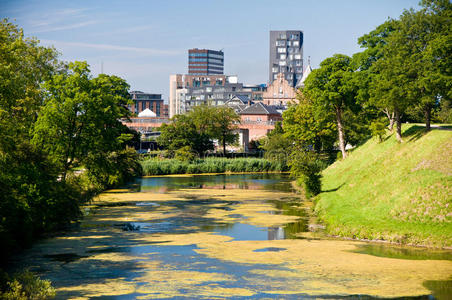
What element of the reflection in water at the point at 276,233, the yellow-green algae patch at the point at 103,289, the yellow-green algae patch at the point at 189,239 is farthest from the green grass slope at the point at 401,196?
the yellow-green algae patch at the point at 103,289

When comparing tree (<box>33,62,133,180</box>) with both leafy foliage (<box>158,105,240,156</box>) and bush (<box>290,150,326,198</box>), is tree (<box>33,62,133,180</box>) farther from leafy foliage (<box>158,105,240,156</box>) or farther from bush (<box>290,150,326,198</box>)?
leafy foliage (<box>158,105,240,156</box>)

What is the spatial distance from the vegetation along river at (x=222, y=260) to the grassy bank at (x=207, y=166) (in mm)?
50829

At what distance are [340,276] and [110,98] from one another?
108ft

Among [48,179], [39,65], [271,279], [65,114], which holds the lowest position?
[271,279]

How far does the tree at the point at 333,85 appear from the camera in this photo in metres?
74.8

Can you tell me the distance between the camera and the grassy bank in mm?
105125

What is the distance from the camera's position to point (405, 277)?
30.4 meters

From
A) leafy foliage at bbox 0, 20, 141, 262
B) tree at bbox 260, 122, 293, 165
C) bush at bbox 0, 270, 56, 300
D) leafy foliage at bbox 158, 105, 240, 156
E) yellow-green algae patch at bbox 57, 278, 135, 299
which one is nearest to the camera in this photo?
bush at bbox 0, 270, 56, 300

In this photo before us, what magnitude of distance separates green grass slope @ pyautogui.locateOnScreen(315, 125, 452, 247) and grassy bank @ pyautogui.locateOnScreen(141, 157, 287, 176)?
164ft

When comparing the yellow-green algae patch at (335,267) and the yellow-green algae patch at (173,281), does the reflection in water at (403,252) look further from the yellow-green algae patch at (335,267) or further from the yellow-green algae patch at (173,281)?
the yellow-green algae patch at (173,281)

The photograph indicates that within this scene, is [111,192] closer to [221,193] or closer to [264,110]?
[221,193]

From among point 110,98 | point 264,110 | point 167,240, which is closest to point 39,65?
point 110,98

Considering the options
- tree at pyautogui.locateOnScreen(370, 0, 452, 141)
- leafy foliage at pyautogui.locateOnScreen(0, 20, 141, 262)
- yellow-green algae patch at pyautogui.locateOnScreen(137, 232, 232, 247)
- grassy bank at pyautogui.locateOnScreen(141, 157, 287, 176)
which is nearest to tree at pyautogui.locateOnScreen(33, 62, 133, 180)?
leafy foliage at pyautogui.locateOnScreen(0, 20, 141, 262)

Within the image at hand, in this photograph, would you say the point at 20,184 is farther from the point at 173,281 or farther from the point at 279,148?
the point at 279,148
